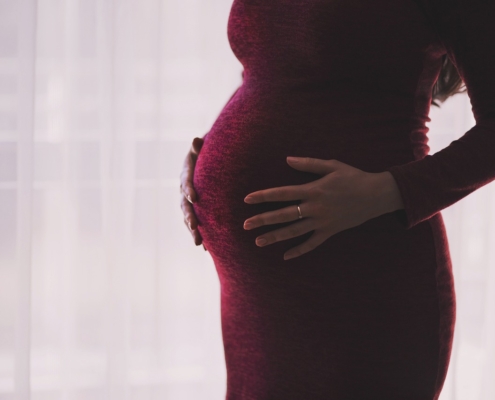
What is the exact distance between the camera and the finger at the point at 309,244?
24.0 inches

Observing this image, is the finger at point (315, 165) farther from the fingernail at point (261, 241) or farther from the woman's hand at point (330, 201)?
the fingernail at point (261, 241)

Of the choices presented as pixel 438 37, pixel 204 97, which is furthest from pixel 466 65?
pixel 204 97

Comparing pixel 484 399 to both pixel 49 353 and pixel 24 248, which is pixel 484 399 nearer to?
pixel 49 353

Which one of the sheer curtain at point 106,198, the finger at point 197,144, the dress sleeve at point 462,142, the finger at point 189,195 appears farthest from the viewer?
the sheer curtain at point 106,198

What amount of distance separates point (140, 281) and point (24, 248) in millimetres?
354

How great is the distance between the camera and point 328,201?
1.98ft

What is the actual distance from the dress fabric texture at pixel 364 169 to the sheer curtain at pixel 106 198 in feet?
2.62

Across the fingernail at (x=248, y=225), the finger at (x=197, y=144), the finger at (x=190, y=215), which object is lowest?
the fingernail at (x=248, y=225)

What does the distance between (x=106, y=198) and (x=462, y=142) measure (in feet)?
3.59

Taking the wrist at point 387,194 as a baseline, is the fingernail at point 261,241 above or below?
below

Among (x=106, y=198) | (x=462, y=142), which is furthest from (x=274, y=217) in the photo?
(x=106, y=198)

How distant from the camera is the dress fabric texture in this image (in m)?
0.61

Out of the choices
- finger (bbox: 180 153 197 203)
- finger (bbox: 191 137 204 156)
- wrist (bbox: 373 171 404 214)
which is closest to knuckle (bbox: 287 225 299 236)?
wrist (bbox: 373 171 404 214)

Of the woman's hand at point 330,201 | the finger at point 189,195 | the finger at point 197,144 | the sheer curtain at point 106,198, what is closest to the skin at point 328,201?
the woman's hand at point 330,201
